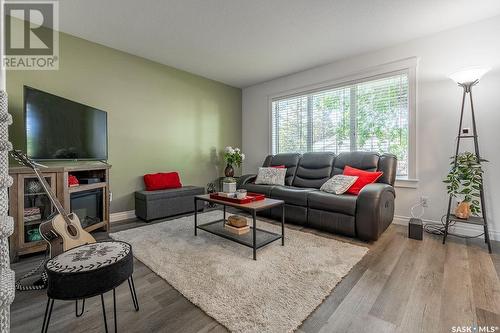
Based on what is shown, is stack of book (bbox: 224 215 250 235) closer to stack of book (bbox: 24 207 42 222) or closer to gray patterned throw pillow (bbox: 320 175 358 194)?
gray patterned throw pillow (bbox: 320 175 358 194)

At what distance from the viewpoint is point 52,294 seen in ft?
3.42

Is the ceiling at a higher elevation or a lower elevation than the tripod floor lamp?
higher

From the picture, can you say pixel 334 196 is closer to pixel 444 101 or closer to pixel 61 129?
pixel 444 101

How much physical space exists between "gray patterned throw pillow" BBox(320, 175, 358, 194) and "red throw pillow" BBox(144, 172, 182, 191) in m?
2.34

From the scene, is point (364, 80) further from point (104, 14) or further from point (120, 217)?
point (120, 217)

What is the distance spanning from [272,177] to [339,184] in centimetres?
115

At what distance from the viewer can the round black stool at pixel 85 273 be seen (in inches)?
40.6

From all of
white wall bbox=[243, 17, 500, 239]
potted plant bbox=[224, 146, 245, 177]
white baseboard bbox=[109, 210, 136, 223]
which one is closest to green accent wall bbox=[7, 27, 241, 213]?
white baseboard bbox=[109, 210, 136, 223]

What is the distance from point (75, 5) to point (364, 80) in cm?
373

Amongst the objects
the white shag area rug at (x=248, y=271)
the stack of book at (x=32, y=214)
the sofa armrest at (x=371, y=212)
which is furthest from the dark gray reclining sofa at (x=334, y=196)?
the stack of book at (x=32, y=214)

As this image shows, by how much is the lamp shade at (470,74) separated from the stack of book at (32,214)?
4518 mm

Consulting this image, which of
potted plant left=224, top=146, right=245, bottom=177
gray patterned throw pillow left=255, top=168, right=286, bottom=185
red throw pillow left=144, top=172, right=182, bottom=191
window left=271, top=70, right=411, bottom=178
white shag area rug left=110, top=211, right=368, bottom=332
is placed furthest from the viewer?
potted plant left=224, top=146, right=245, bottom=177

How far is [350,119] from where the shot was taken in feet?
11.9

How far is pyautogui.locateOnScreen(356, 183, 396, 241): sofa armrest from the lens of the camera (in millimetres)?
2377
